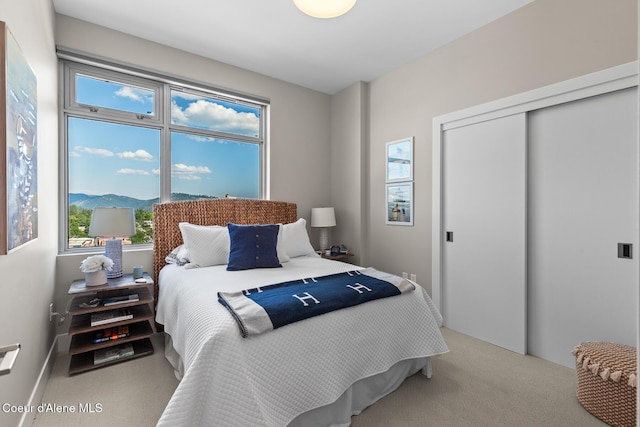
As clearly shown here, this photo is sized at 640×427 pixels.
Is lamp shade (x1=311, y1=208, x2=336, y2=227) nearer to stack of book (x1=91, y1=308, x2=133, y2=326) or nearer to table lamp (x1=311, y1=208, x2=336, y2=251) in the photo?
table lamp (x1=311, y1=208, x2=336, y2=251)

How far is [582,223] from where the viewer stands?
220 centimetres

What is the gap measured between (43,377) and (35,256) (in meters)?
0.82

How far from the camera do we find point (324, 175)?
4191 mm

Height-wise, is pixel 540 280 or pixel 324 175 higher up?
pixel 324 175

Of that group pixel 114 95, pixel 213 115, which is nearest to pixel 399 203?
pixel 213 115

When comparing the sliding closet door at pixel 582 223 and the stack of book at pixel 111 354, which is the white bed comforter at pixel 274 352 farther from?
the sliding closet door at pixel 582 223

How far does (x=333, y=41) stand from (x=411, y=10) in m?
0.76

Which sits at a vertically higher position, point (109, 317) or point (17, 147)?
point (17, 147)

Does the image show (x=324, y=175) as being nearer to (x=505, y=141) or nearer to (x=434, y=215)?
(x=434, y=215)

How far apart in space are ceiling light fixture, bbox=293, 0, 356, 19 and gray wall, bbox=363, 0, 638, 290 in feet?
5.00

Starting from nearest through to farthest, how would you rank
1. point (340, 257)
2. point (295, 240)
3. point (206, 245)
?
1. point (206, 245)
2. point (295, 240)
3. point (340, 257)

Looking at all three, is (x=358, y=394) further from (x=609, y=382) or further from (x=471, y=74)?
(x=471, y=74)

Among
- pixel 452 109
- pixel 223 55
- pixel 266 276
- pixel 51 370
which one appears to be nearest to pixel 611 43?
pixel 452 109

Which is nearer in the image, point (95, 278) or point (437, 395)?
point (437, 395)
